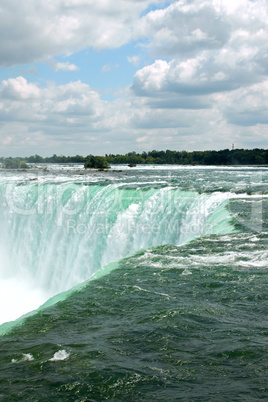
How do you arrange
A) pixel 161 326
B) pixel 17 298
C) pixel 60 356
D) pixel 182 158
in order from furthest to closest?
pixel 182 158, pixel 17 298, pixel 161 326, pixel 60 356

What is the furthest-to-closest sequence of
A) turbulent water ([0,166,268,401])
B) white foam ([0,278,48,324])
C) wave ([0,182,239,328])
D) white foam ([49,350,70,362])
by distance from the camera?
1. wave ([0,182,239,328])
2. white foam ([0,278,48,324])
3. white foam ([49,350,70,362])
4. turbulent water ([0,166,268,401])

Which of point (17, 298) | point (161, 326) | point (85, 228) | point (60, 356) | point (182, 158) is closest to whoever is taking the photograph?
point (60, 356)

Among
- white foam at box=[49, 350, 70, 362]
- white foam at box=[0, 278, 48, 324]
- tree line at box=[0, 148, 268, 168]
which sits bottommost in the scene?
white foam at box=[0, 278, 48, 324]

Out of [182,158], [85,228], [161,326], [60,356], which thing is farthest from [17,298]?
[182,158]

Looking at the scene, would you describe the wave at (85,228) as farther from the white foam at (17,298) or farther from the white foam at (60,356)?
the white foam at (60,356)

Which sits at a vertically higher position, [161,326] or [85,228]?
[161,326]

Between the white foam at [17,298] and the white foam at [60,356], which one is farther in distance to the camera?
the white foam at [17,298]

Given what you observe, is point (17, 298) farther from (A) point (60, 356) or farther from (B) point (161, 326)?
(A) point (60, 356)

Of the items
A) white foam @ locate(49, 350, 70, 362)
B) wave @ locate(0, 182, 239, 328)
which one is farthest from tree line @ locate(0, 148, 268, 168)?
white foam @ locate(49, 350, 70, 362)

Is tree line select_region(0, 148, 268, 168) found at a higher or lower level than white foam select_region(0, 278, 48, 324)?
higher

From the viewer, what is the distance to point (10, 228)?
2291 cm

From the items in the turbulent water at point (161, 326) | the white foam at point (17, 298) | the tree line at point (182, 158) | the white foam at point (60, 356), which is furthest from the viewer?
the tree line at point (182, 158)

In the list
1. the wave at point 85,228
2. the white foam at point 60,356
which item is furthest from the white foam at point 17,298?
the white foam at point 60,356

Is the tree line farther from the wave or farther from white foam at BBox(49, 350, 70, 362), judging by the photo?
white foam at BBox(49, 350, 70, 362)
